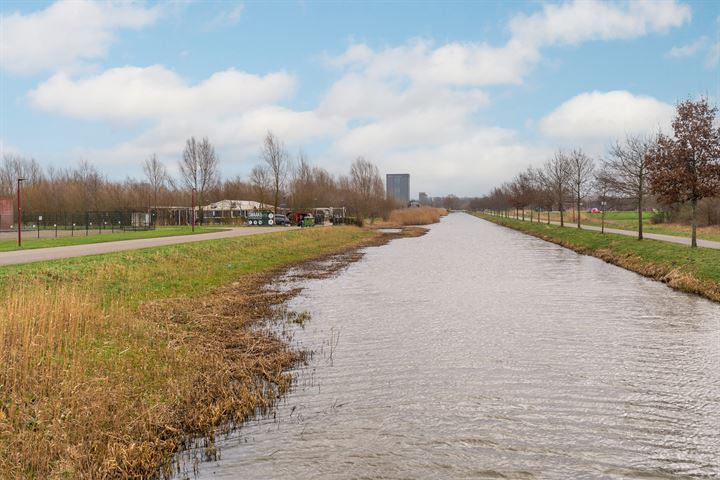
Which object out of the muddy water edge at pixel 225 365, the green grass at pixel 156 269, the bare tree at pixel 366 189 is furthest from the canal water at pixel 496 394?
the bare tree at pixel 366 189

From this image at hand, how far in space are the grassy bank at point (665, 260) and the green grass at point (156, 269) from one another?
17.6 meters

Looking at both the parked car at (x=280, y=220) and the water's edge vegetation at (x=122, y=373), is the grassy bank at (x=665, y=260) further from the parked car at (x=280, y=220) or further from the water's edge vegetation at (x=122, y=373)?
the parked car at (x=280, y=220)

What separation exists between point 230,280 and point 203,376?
44.3ft

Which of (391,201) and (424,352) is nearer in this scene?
(424,352)

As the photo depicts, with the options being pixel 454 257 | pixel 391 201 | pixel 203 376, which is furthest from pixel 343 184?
pixel 203 376

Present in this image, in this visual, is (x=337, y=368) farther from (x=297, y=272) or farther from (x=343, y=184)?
(x=343, y=184)

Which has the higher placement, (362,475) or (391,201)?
(391,201)

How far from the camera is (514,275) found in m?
25.0

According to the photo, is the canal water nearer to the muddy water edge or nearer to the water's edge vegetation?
A: the muddy water edge

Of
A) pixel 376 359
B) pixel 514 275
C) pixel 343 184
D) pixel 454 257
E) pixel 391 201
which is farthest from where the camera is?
pixel 343 184

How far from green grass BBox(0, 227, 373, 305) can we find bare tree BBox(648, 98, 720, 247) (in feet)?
67.2

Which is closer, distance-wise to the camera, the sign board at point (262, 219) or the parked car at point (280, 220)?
the sign board at point (262, 219)

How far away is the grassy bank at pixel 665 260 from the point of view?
2030cm

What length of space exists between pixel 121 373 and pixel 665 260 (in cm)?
2415
